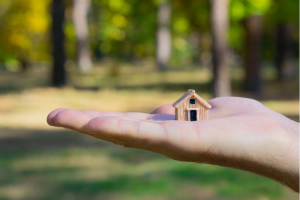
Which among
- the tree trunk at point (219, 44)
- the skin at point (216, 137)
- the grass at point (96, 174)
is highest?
the tree trunk at point (219, 44)

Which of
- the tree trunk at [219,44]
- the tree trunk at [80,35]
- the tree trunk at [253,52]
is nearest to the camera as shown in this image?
the tree trunk at [219,44]

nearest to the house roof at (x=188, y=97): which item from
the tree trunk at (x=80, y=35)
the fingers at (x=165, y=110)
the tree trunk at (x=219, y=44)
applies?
the fingers at (x=165, y=110)

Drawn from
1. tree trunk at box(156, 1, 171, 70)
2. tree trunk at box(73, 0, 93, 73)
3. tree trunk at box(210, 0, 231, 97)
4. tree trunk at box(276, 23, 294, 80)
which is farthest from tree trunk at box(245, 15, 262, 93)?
tree trunk at box(73, 0, 93, 73)

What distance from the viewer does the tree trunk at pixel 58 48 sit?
18.8 metres

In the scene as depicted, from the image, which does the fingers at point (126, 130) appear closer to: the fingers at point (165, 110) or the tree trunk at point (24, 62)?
the fingers at point (165, 110)

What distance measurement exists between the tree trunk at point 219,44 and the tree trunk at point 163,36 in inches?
880

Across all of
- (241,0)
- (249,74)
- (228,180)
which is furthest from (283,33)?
(228,180)

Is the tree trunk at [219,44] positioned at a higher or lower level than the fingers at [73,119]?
higher

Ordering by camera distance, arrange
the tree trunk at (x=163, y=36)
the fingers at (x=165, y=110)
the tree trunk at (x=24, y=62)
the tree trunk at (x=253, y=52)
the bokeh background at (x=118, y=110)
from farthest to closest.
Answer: the tree trunk at (x=24, y=62), the tree trunk at (x=163, y=36), the tree trunk at (x=253, y=52), the bokeh background at (x=118, y=110), the fingers at (x=165, y=110)

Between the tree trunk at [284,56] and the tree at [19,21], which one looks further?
the tree at [19,21]

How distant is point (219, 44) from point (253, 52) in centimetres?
401

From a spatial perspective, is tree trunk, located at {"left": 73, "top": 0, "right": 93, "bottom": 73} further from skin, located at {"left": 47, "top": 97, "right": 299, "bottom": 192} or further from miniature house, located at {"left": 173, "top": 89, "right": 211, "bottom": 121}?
skin, located at {"left": 47, "top": 97, "right": 299, "bottom": 192}

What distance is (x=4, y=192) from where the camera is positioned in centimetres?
612

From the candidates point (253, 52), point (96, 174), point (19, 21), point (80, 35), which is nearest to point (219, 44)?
point (253, 52)
